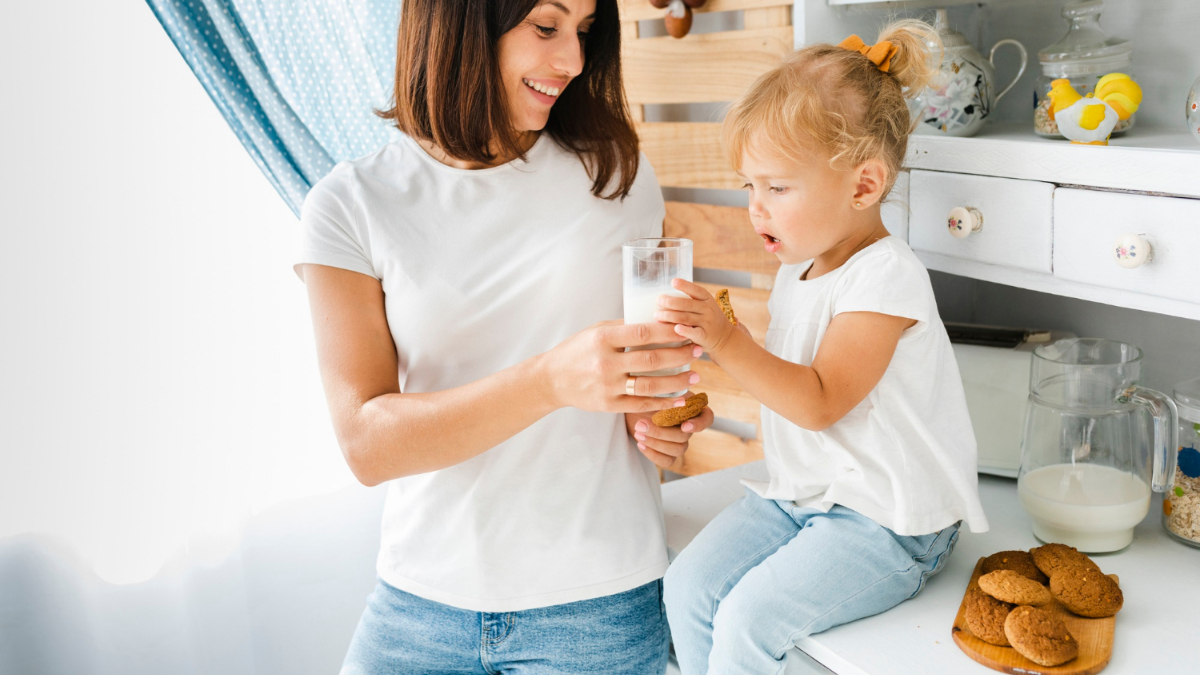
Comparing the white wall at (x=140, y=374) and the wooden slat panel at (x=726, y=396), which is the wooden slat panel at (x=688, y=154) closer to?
the wooden slat panel at (x=726, y=396)

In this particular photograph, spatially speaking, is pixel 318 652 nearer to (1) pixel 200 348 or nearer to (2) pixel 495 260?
(1) pixel 200 348

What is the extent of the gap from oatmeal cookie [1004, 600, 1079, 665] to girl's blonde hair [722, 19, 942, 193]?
0.55m

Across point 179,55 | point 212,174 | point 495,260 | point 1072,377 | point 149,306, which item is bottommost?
point 1072,377

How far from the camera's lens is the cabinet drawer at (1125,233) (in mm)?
1029

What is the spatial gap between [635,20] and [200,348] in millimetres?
1085

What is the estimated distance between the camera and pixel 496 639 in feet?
3.88

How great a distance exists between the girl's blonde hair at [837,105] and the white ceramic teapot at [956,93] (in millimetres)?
156

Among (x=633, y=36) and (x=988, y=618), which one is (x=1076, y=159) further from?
(x=633, y=36)

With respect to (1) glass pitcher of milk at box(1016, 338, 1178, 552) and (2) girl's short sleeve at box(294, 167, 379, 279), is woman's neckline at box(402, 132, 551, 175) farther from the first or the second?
(1) glass pitcher of milk at box(1016, 338, 1178, 552)

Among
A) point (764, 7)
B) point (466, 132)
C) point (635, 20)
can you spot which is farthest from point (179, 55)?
point (764, 7)

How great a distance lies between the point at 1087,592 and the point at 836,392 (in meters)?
0.36

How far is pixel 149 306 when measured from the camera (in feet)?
5.32

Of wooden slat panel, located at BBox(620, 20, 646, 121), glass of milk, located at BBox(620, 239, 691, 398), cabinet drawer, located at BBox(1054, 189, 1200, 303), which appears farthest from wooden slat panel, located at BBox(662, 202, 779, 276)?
glass of milk, located at BBox(620, 239, 691, 398)

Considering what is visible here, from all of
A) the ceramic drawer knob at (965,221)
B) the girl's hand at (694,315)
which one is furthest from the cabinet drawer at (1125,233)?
the girl's hand at (694,315)
